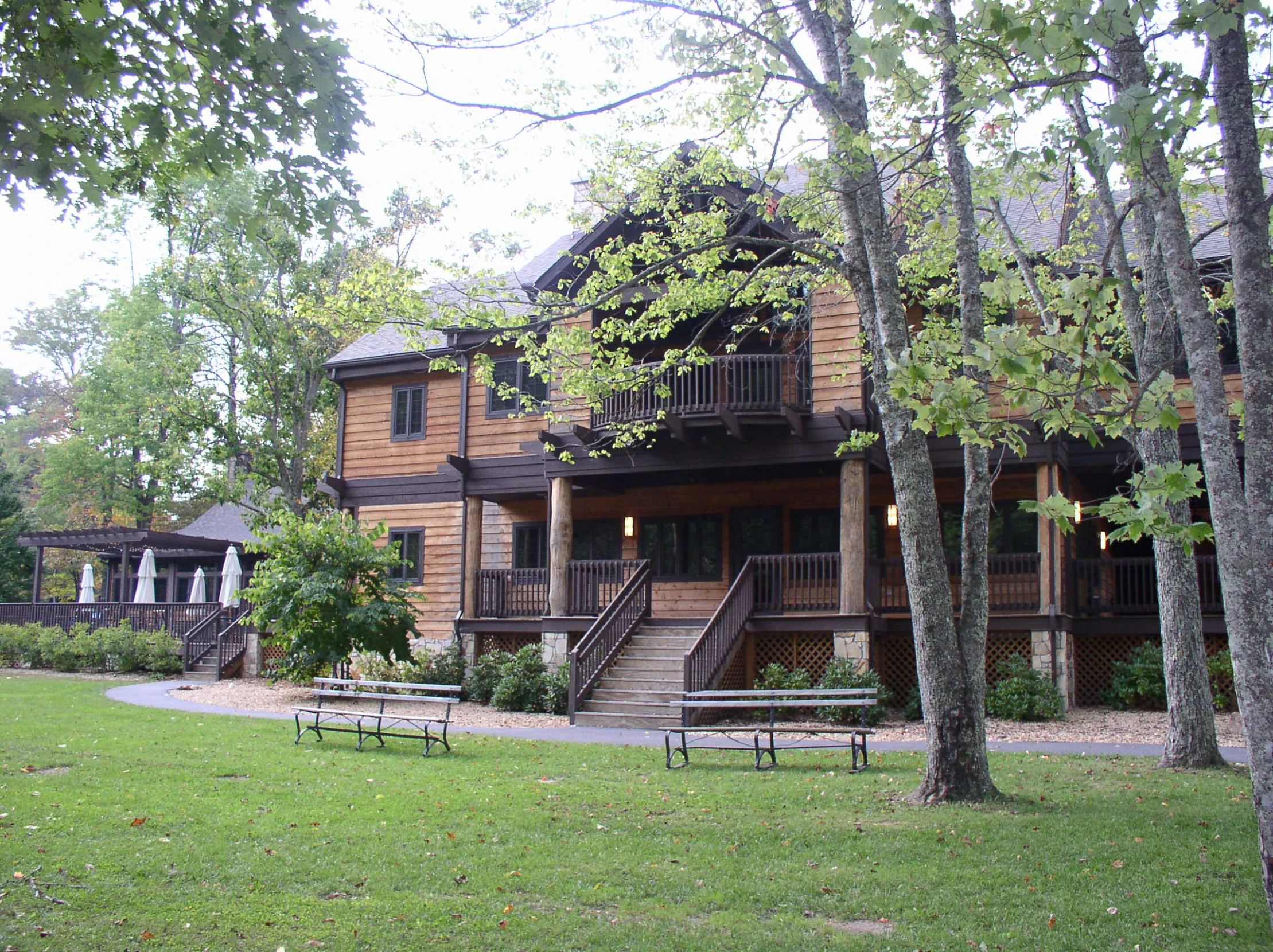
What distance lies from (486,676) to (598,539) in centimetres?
441

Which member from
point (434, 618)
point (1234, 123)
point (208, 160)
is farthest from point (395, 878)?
point (434, 618)

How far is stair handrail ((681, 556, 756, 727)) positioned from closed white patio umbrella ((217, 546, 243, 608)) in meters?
13.9

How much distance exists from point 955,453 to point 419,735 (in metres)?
10.5

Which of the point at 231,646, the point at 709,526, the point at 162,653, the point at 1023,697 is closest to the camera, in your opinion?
the point at 1023,697

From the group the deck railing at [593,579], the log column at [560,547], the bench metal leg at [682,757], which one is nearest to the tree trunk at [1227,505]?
the bench metal leg at [682,757]

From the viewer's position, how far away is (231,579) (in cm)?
2680

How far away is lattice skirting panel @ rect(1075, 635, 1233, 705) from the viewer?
18984 mm

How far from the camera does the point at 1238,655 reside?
17.8ft

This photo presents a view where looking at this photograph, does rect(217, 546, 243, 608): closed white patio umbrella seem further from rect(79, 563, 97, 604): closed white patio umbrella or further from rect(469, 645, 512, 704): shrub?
rect(469, 645, 512, 704): shrub

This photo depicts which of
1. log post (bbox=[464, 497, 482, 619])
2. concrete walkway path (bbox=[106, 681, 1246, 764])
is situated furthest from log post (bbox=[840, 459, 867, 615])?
log post (bbox=[464, 497, 482, 619])

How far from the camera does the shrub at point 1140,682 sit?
56.6 feet

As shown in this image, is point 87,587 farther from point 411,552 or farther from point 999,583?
point 999,583

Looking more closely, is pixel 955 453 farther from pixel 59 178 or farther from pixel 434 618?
pixel 59 178

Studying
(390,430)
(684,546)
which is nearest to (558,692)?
(684,546)
